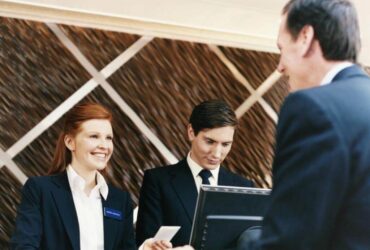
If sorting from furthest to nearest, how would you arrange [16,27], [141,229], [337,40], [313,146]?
[16,27]
[141,229]
[337,40]
[313,146]

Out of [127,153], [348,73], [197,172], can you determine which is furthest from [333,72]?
[127,153]

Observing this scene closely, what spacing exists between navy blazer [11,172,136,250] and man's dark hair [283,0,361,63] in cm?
179

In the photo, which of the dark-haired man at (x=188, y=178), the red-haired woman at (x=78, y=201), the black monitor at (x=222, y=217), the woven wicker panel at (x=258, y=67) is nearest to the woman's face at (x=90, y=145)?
the red-haired woman at (x=78, y=201)

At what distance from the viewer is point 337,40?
49.5 inches

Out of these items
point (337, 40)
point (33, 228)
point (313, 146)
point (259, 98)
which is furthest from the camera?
point (259, 98)

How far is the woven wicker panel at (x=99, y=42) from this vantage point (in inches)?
140

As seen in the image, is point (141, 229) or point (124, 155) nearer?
point (141, 229)

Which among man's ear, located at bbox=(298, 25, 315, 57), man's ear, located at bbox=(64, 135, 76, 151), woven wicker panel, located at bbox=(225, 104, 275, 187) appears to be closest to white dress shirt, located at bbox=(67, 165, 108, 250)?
man's ear, located at bbox=(64, 135, 76, 151)

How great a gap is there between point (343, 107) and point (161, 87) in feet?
8.96

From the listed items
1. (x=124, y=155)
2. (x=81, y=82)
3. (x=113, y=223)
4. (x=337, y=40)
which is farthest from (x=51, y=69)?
(x=337, y=40)

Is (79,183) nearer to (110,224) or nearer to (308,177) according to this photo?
(110,224)

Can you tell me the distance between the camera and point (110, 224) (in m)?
2.86

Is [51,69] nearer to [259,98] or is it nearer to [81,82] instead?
[81,82]

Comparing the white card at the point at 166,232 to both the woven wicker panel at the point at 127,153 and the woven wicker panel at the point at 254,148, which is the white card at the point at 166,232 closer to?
the woven wicker panel at the point at 127,153
